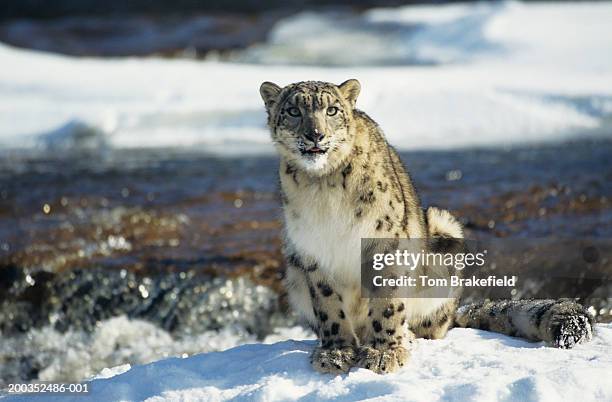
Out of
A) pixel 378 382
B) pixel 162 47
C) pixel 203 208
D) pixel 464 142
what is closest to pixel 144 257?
pixel 203 208

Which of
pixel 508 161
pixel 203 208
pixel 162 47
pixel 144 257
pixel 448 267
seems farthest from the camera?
pixel 162 47

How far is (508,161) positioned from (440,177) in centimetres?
131

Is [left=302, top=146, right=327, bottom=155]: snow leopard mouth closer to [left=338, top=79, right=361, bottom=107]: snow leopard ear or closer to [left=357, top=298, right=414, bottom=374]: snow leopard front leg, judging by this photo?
[left=338, top=79, right=361, bottom=107]: snow leopard ear

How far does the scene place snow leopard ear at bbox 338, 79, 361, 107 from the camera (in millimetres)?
5602

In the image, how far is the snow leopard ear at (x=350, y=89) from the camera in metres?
5.60

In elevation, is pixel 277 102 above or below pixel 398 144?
above

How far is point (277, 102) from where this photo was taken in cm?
562

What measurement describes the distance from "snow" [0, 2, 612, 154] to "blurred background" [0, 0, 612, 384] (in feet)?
0.15

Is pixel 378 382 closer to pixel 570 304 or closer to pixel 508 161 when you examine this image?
pixel 570 304

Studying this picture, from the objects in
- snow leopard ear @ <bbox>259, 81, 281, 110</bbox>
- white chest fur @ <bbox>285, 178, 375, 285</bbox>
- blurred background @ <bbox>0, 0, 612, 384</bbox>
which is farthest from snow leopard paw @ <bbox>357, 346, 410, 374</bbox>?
blurred background @ <bbox>0, 0, 612, 384</bbox>

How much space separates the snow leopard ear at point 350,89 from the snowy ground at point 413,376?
4.89ft

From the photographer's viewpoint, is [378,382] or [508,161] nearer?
[378,382]

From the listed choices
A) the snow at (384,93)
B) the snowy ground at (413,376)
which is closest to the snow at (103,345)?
the snowy ground at (413,376)

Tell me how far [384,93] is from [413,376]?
11.0 meters
